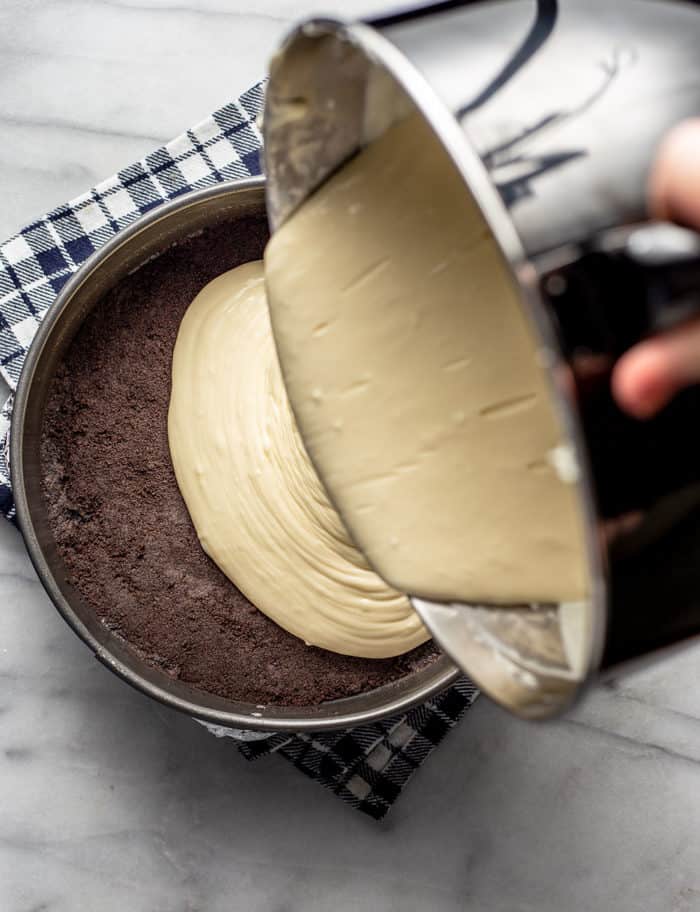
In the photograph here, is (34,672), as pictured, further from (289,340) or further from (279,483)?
(289,340)

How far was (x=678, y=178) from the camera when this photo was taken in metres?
0.44

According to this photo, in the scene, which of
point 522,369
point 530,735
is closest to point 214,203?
point 522,369

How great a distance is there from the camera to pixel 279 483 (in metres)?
0.90

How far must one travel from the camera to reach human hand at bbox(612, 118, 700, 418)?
42 cm

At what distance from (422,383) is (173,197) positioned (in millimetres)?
501

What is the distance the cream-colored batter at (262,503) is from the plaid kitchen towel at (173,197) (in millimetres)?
128

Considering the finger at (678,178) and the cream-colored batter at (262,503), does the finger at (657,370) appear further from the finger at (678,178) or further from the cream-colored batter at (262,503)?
the cream-colored batter at (262,503)

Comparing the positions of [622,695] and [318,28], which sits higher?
[318,28]

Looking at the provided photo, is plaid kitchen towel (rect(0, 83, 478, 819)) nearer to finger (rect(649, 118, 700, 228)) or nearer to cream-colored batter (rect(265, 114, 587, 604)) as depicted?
cream-colored batter (rect(265, 114, 587, 604))

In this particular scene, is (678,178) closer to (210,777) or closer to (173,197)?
(173,197)

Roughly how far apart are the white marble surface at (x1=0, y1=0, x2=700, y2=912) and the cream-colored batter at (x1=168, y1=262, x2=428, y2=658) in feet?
0.71

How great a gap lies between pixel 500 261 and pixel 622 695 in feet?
2.14

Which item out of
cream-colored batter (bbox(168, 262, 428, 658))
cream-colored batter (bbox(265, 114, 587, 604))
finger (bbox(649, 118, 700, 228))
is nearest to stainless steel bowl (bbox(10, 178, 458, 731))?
cream-colored batter (bbox(168, 262, 428, 658))

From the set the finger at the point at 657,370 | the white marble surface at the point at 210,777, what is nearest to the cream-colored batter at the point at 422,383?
the finger at the point at 657,370
